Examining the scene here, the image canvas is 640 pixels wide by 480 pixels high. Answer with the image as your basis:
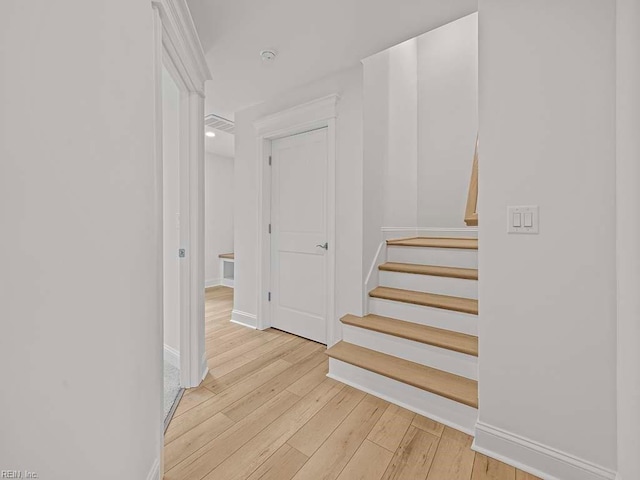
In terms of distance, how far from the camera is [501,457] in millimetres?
1407

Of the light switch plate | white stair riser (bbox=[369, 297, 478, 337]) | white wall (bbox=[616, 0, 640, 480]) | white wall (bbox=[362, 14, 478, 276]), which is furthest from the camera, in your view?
white wall (bbox=[362, 14, 478, 276])

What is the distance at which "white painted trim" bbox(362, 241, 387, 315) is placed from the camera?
7.82ft

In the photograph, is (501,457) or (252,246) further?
(252,246)

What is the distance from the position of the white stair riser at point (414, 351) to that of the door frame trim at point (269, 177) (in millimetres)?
358

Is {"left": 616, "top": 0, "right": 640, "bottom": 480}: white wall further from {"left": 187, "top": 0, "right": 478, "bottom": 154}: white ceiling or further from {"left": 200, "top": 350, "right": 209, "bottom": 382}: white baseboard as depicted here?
{"left": 200, "top": 350, "right": 209, "bottom": 382}: white baseboard

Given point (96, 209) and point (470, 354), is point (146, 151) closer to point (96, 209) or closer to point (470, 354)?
point (96, 209)

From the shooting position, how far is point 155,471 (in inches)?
A: 46.8

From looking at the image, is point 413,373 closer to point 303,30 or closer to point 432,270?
point 432,270

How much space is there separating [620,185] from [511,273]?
53 centimetres

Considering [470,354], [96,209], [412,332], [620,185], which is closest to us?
[96,209]

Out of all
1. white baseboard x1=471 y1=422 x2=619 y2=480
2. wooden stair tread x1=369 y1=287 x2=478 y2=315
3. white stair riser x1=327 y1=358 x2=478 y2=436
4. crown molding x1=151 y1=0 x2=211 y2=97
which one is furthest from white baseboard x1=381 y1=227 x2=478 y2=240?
crown molding x1=151 y1=0 x2=211 y2=97

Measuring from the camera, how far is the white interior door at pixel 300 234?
2.77 metres

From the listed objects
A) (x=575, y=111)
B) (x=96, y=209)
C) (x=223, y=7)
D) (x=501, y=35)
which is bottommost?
(x=96, y=209)

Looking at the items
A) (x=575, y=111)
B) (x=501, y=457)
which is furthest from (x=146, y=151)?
(x=501, y=457)
